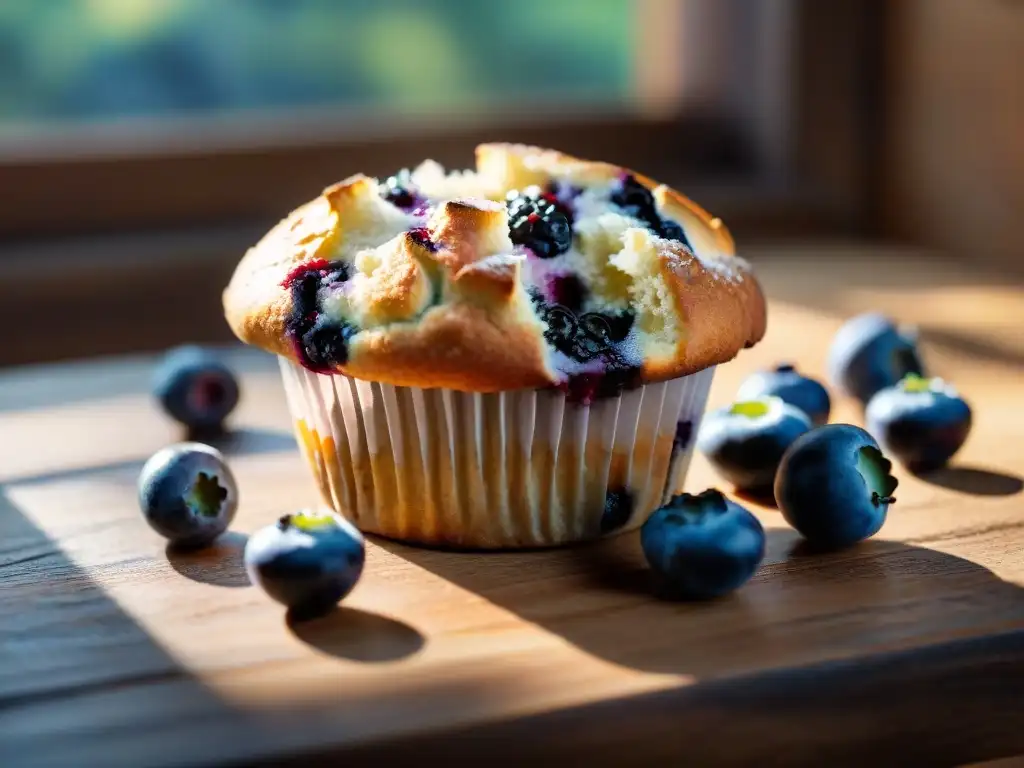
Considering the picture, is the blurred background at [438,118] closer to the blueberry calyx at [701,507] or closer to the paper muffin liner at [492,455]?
the paper muffin liner at [492,455]

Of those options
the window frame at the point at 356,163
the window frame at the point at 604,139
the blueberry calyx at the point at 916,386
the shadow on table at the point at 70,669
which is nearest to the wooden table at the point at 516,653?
the shadow on table at the point at 70,669

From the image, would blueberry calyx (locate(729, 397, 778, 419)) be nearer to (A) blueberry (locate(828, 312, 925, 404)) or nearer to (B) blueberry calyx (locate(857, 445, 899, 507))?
(B) blueberry calyx (locate(857, 445, 899, 507))

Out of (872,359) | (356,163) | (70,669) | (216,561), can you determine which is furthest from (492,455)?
(356,163)

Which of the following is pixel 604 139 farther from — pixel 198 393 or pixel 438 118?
pixel 198 393

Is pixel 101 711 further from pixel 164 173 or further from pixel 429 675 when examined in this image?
pixel 164 173

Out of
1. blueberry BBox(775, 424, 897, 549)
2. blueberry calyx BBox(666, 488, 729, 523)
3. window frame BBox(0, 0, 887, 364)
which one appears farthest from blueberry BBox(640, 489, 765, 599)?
window frame BBox(0, 0, 887, 364)

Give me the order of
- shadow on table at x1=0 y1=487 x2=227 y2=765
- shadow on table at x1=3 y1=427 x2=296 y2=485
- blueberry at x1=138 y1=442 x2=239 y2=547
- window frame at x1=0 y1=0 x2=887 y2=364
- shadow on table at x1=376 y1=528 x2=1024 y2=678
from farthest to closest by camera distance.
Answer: window frame at x1=0 y1=0 x2=887 y2=364 → shadow on table at x1=3 y1=427 x2=296 y2=485 → blueberry at x1=138 y1=442 x2=239 y2=547 → shadow on table at x1=376 y1=528 x2=1024 y2=678 → shadow on table at x1=0 y1=487 x2=227 y2=765
